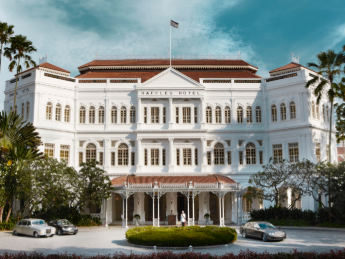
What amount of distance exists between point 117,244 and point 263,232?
9196 mm

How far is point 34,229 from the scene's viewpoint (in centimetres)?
2623

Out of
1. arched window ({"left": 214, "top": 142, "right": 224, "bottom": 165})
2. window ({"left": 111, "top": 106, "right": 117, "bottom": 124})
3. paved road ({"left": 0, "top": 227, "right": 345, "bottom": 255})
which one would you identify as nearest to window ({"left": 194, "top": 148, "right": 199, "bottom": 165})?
arched window ({"left": 214, "top": 142, "right": 224, "bottom": 165})

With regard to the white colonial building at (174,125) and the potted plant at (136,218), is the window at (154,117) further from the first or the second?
the potted plant at (136,218)

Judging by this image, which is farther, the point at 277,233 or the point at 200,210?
the point at 200,210

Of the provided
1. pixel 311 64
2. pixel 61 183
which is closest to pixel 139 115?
pixel 61 183

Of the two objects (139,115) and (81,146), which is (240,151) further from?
(81,146)

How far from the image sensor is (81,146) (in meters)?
40.9

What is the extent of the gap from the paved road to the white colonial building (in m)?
12.9

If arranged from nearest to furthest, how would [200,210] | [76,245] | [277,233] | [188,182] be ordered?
[76,245] < [277,233] < [188,182] < [200,210]

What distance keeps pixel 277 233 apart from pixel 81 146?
24248 millimetres

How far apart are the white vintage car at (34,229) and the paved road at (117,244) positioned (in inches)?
20.1

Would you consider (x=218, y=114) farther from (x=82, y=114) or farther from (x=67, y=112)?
(x=67, y=112)

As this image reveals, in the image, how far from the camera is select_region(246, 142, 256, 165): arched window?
40.9 meters

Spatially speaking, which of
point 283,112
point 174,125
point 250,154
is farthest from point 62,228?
point 283,112
